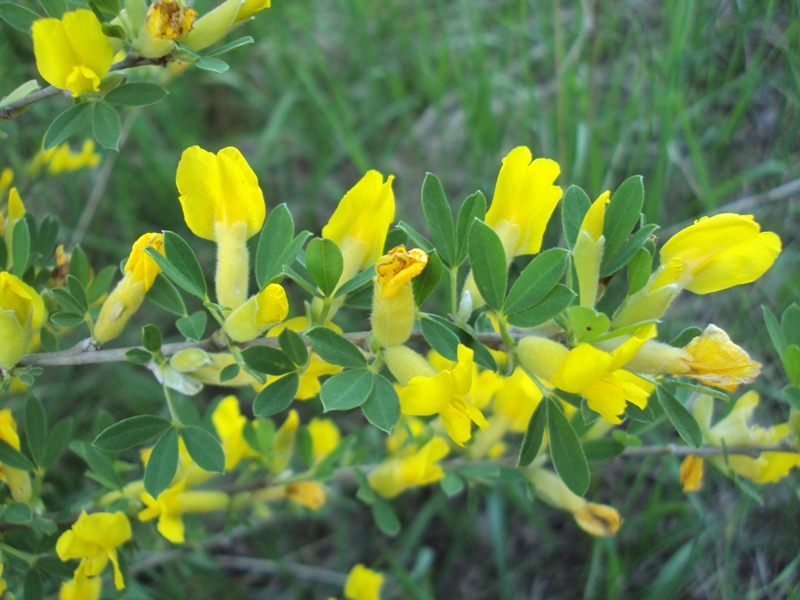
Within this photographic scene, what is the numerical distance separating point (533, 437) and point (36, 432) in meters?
0.78

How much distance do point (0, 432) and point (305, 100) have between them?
1.68m

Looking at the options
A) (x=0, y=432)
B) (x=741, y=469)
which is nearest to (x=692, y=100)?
(x=741, y=469)

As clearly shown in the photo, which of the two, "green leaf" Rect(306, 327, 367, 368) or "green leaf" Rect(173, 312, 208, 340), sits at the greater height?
"green leaf" Rect(306, 327, 367, 368)

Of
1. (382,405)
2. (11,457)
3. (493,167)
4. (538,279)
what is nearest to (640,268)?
(538,279)

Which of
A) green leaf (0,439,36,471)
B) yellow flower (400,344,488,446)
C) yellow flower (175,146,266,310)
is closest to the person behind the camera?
yellow flower (400,344,488,446)

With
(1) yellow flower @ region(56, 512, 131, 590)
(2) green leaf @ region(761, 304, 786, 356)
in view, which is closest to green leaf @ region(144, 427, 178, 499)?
(1) yellow flower @ region(56, 512, 131, 590)

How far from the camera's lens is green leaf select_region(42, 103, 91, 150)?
2.75ft

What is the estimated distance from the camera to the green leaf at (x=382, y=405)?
763 millimetres

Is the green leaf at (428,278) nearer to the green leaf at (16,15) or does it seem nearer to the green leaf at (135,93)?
the green leaf at (135,93)

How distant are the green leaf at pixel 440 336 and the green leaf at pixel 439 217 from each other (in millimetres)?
115

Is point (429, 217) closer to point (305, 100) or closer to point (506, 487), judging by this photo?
point (506, 487)

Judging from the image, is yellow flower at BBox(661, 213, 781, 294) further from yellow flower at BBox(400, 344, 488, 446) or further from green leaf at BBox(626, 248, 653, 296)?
yellow flower at BBox(400, 344, 488, 446)

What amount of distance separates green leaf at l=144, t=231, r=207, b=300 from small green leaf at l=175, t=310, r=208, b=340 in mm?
35

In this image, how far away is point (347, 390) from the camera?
77 cm
